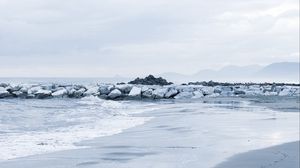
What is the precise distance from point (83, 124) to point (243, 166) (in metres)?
9.36

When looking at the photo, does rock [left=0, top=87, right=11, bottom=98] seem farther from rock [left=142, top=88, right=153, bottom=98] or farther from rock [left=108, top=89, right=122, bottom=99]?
rock [left=142, top=88, right=153, bottom=98]

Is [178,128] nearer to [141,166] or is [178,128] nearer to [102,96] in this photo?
[141,166]

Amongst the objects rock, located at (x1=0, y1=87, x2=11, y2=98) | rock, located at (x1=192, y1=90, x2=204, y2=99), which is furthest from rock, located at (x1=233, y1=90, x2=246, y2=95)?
rock, located at (x1=0, y1=87, x2=11, y2=98)

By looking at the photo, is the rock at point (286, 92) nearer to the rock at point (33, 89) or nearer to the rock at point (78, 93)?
the rock at point (78, 93)

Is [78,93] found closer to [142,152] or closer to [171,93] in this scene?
[171,93]

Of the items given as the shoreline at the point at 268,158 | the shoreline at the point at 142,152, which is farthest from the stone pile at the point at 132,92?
the shoreline at the point at 268,158

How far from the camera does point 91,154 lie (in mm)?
10141

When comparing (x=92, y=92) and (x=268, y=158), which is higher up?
(x=92, y=92)

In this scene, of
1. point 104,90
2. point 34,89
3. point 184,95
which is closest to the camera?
point 184,95

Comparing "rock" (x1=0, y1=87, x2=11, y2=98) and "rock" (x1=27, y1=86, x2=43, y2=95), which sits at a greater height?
"rock" (x1=27, y1=86, x2=43, y2=95)

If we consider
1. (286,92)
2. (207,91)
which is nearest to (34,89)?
(207,91)

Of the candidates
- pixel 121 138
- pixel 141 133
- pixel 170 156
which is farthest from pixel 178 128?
pixel 170 156

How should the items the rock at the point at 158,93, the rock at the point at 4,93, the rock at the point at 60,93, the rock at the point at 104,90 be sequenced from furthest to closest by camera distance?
the rock at the point at 60,93 < the rock at the point at 104,90 < the rock at the point at 4,93 < the rock at the point at 158,93

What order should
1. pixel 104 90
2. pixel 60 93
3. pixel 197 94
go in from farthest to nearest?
pixel 60 93, pixel 104 90, pixel 197 94
